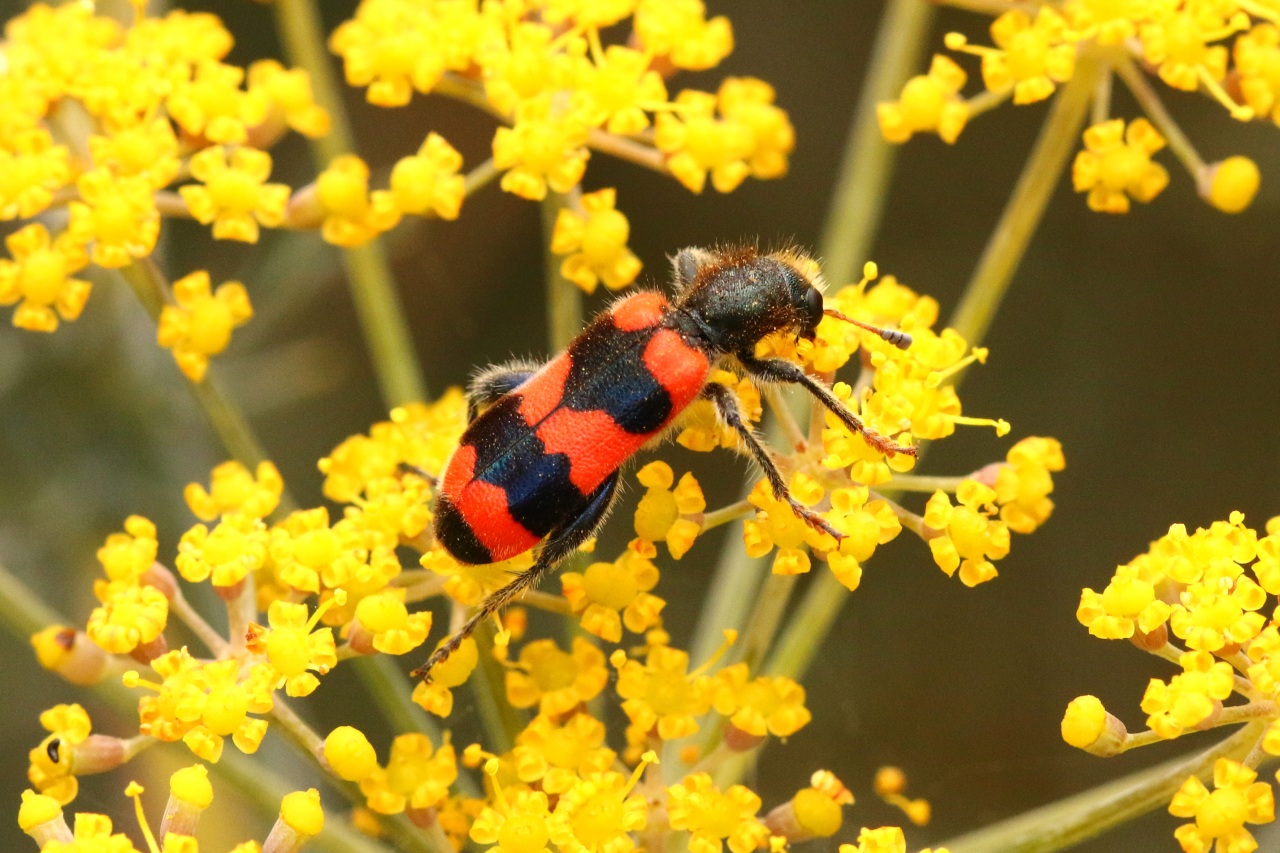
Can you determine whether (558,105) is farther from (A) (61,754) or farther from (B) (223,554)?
(A) (61,754)

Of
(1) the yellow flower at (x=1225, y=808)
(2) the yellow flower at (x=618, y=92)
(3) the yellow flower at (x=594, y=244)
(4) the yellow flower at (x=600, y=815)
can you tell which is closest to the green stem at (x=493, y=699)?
(4) the yellow flower at (x=600, y=815)

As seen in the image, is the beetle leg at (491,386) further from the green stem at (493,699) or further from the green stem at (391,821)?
the green stem at (391,821)

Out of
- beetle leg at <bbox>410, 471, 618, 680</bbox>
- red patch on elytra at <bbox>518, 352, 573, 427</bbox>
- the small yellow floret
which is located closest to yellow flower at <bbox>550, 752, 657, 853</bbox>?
beetle leg at <bbox>410, 471, 618, 680</bbox>

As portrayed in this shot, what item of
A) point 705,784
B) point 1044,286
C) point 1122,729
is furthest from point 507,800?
point 1044,286

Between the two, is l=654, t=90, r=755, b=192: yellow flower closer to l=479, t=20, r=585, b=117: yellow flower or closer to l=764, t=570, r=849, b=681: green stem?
l=479, t=20, r=585, b=117: yellow flower

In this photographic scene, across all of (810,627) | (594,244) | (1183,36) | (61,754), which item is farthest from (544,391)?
(1183,36)
